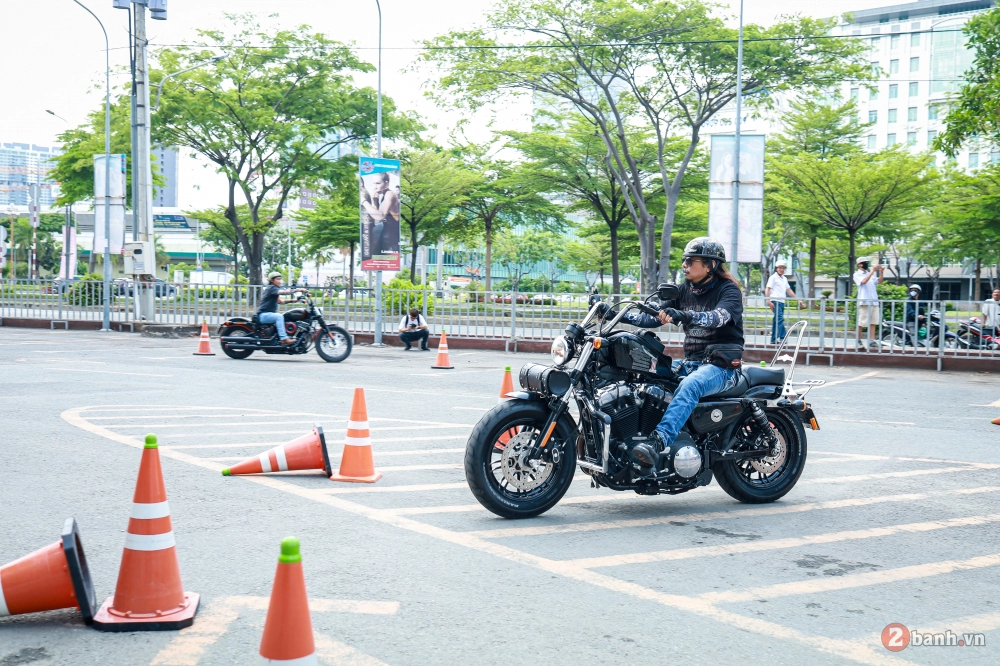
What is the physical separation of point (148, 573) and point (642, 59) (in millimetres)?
26417

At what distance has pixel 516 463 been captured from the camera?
18.7 feet

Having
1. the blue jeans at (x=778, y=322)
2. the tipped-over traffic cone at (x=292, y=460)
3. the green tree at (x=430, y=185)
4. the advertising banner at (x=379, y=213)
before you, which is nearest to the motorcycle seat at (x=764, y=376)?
the tipped-over traffic cone at (x=292, y=460)

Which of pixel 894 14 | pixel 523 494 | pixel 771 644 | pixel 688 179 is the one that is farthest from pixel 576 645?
pixel 894 14

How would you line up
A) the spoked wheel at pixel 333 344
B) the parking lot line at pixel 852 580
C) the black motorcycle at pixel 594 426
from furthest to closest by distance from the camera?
the spoked wheel at pixel 333 344 < the black motorcycle at pixel 594 426 < the parking lot line at pixel 852 580

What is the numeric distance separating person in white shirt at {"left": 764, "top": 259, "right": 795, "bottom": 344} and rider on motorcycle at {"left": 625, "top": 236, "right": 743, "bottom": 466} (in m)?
13.1

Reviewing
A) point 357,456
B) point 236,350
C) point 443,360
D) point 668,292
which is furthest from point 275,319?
point 668,292

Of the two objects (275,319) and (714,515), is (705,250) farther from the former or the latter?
(275,319)

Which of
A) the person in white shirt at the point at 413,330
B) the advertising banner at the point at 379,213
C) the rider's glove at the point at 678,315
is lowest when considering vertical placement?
the person in white shirt at the point at 413,330

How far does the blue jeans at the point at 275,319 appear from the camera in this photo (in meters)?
17.4

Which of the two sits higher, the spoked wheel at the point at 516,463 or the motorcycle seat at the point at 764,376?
the motorcycle seat at the point at 764,376

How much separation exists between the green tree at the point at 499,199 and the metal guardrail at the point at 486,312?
13977 mm

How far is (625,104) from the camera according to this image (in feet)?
99.0

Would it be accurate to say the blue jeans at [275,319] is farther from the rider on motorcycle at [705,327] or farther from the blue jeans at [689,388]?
the blue jeans at [689,388]

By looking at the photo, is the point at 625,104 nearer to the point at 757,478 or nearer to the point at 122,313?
the point at 122,313
